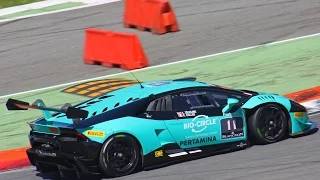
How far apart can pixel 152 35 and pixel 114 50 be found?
9.10ft

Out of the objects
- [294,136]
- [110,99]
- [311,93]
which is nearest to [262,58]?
[311,93]

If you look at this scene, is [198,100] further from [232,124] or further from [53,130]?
[53,130]

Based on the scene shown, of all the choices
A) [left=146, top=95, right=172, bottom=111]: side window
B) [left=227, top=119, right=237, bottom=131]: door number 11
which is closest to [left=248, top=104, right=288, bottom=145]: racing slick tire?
[left=227, top=119, right=237, bottom=131]: door number 11

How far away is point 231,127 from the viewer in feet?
40.6

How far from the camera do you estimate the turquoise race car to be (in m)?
11.3

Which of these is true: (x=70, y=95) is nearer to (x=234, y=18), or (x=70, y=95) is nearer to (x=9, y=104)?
(x=9, y=104)

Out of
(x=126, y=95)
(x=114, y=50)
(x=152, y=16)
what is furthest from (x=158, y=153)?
(x=152, y=16)

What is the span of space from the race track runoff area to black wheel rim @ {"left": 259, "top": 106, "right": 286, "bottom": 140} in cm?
359

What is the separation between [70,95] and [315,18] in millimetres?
8231

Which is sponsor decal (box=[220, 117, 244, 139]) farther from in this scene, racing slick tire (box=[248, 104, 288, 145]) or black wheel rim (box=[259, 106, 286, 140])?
black wheel rim (box=[259, 106, 286, 140])

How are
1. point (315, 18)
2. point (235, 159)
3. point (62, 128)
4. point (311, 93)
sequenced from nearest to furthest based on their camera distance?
point (62, 128), point (235, 159), point (311, 93), point (315, 18)

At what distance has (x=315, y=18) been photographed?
2262cm

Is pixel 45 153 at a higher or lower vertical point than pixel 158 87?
lower

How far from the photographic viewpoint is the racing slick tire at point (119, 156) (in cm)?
1131
